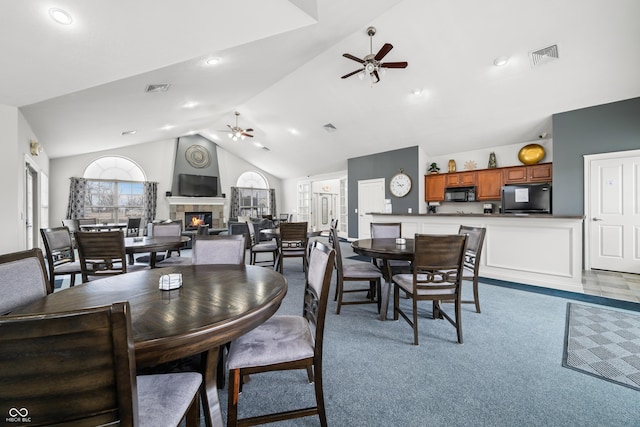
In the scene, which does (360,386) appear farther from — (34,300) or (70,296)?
(34,300)

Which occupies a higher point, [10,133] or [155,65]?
[155,65]

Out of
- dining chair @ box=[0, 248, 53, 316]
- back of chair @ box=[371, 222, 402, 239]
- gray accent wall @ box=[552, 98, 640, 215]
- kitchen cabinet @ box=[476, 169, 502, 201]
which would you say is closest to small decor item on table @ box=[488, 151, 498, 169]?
kitchen cabinet @ box=[476, 169, 502, 201]

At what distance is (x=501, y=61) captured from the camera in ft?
13.0

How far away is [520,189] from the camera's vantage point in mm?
5430

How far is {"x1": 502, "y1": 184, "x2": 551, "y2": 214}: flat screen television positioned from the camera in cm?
520

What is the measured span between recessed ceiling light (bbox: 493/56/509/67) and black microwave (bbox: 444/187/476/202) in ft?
9.35

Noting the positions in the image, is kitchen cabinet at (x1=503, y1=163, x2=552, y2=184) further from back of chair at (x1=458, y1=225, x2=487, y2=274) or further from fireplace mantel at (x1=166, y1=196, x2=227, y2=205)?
fireplace mantel at (x1=166, y1=196, x2=227, y2=205)

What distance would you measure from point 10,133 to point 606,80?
7682 millimetres

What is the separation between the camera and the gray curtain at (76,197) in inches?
294

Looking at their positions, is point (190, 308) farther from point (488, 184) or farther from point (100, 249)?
point (488, 184)

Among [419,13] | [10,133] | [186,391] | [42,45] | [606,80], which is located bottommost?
[186,391]

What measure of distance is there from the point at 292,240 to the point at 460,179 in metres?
4.41

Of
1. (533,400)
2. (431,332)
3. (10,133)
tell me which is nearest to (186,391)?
(533,400)

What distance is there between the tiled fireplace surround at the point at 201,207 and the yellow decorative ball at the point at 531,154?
8685 millimetres
